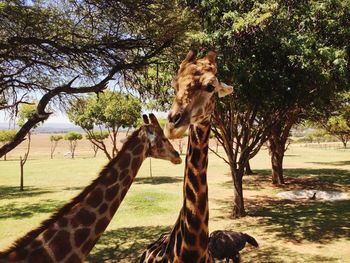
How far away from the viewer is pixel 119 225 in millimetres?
16016

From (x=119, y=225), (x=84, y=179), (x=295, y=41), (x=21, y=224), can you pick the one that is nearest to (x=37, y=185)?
(x=84, y=179)

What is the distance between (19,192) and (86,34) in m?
18.9

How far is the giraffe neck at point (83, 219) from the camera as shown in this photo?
4.00 m

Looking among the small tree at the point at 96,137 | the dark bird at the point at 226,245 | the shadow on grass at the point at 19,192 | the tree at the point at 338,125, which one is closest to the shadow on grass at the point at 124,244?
the dark bird at the point at 226,245

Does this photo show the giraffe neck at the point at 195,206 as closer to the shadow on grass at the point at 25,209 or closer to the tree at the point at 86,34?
the tree at the point at 86,34

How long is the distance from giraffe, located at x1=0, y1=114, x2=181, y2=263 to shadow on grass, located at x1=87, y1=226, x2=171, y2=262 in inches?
275

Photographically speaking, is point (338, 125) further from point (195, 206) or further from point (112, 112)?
point (195, 206)

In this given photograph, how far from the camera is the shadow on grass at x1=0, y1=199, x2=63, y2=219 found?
18.6 m

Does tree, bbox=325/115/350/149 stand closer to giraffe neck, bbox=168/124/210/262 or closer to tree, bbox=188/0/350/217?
tree, bbox=188/0/350/217

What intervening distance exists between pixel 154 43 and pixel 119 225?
824 centimetres

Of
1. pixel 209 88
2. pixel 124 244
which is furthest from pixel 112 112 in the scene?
pixel 209 88

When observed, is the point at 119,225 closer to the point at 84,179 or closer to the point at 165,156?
the point at 165,156

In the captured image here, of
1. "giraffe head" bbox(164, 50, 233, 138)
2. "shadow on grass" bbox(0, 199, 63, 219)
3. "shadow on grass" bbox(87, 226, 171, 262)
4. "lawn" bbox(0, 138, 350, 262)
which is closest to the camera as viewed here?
"giraffe head" bbox(164, 50, 233, 138)

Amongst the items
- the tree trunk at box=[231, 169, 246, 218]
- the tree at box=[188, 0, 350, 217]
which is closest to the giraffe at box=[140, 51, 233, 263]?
the tree at box=[188, 0, 350, 217]
